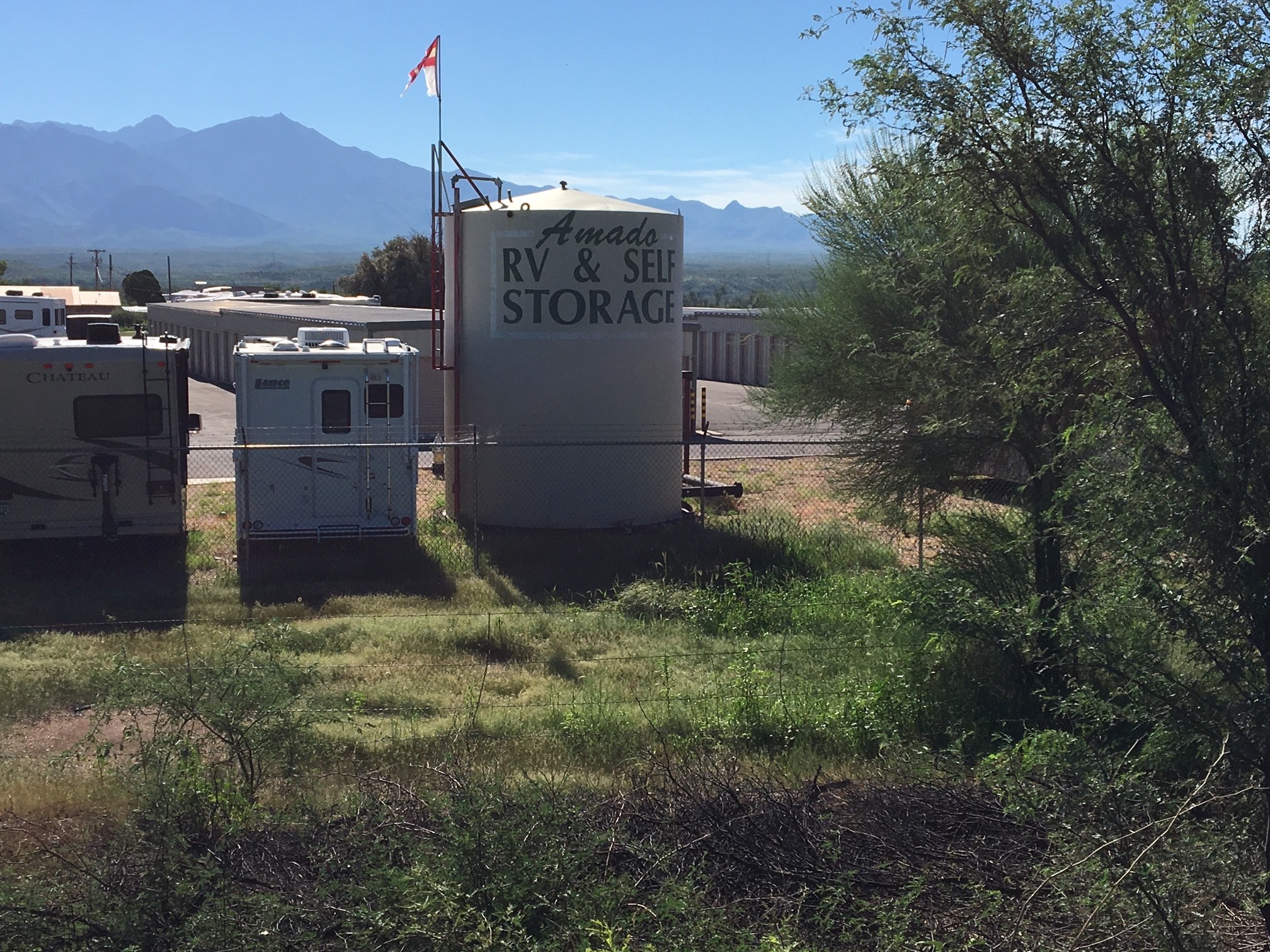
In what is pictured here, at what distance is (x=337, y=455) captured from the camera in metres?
14.6

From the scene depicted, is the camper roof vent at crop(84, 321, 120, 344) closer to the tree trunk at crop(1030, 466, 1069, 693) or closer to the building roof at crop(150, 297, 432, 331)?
the building roof at crop(150, 297, 432, 331)

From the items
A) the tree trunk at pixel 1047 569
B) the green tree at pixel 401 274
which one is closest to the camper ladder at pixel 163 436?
the tree trunk at pixel 1047 569

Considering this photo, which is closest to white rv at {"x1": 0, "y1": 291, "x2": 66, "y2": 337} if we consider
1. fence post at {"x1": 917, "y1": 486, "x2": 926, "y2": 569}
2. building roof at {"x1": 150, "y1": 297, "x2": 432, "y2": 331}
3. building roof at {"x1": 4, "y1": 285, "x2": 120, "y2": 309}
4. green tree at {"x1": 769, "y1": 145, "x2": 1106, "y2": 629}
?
building roof at {"x1": 150, "y1": 297, "x2": 432, "y2": 331}

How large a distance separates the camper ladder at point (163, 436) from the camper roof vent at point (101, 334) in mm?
397

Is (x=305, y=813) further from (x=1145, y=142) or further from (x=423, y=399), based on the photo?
(x=423, y=399)

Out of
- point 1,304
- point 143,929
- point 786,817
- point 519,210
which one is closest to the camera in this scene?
point 143,929

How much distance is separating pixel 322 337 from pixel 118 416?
2.57m

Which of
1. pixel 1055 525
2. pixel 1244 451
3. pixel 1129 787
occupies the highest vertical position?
pixel 1244 451

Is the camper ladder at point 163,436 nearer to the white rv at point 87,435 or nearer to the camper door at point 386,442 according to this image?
the white rv at point 87,435

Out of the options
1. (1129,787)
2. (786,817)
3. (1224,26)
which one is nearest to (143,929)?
(786,817)

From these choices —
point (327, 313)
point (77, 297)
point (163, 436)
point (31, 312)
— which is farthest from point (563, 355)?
point (77, 297)

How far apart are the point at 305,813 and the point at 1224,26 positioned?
5.56 meters

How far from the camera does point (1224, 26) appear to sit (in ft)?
17.2

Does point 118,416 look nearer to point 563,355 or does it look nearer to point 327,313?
point 563,355
